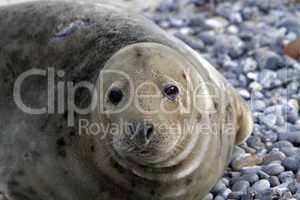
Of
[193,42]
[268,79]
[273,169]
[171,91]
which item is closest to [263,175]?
[273,169]

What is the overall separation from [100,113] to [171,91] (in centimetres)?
38

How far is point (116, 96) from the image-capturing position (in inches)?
136

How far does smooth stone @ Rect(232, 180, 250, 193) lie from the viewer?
166 inches

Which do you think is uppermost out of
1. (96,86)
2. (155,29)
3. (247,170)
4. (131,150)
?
(155,29)

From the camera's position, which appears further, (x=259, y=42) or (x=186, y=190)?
(x=259, y=42)

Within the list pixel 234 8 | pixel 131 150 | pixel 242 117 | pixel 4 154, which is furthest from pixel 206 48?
pixel 131 150

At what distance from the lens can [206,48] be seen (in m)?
6.40

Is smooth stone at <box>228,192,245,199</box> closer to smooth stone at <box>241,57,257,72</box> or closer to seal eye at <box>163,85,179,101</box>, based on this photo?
seal eye at <box>163,85,179,101</box>

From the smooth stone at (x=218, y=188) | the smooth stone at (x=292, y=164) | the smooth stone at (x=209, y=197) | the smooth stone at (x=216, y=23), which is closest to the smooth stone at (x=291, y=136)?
the smooth stone at (x=292, y=164)

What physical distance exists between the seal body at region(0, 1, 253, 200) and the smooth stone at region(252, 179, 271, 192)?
273 mm

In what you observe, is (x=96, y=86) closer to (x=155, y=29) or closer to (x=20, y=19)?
(x=155, y=29)

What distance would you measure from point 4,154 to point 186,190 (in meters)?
1.10

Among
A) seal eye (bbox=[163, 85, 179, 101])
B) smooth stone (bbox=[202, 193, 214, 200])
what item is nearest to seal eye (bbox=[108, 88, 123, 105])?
seal eye (bbox=[163, 85, 179, 101])

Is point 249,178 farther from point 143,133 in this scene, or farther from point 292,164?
point 143,133
